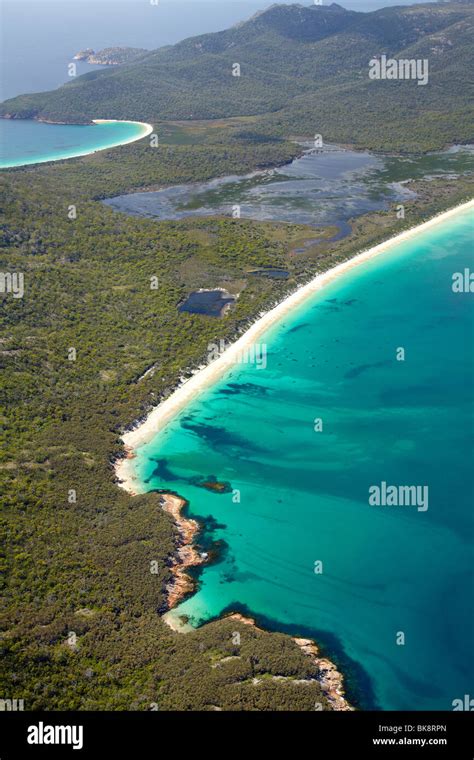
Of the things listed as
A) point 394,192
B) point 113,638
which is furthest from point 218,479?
point 394,192

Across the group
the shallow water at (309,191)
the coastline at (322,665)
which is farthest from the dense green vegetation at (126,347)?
the shallow water at (309,191)

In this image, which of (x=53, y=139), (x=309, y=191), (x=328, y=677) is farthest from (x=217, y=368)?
(x=53, y=139)

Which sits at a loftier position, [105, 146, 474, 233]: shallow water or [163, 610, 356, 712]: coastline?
[105, 146, 474, 233]: shallow water

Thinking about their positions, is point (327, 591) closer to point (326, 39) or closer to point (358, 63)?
point (358, 63)

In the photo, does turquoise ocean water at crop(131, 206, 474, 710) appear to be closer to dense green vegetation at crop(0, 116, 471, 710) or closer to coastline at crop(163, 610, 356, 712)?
coastline at crop(163, 610, 356, 712)

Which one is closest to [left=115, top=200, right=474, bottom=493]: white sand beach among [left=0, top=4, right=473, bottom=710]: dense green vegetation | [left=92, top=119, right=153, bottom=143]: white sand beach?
[left=0, top=4, right=473, bottom=710]: dense green vegetation

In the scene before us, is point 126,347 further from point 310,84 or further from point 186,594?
point 310,84
